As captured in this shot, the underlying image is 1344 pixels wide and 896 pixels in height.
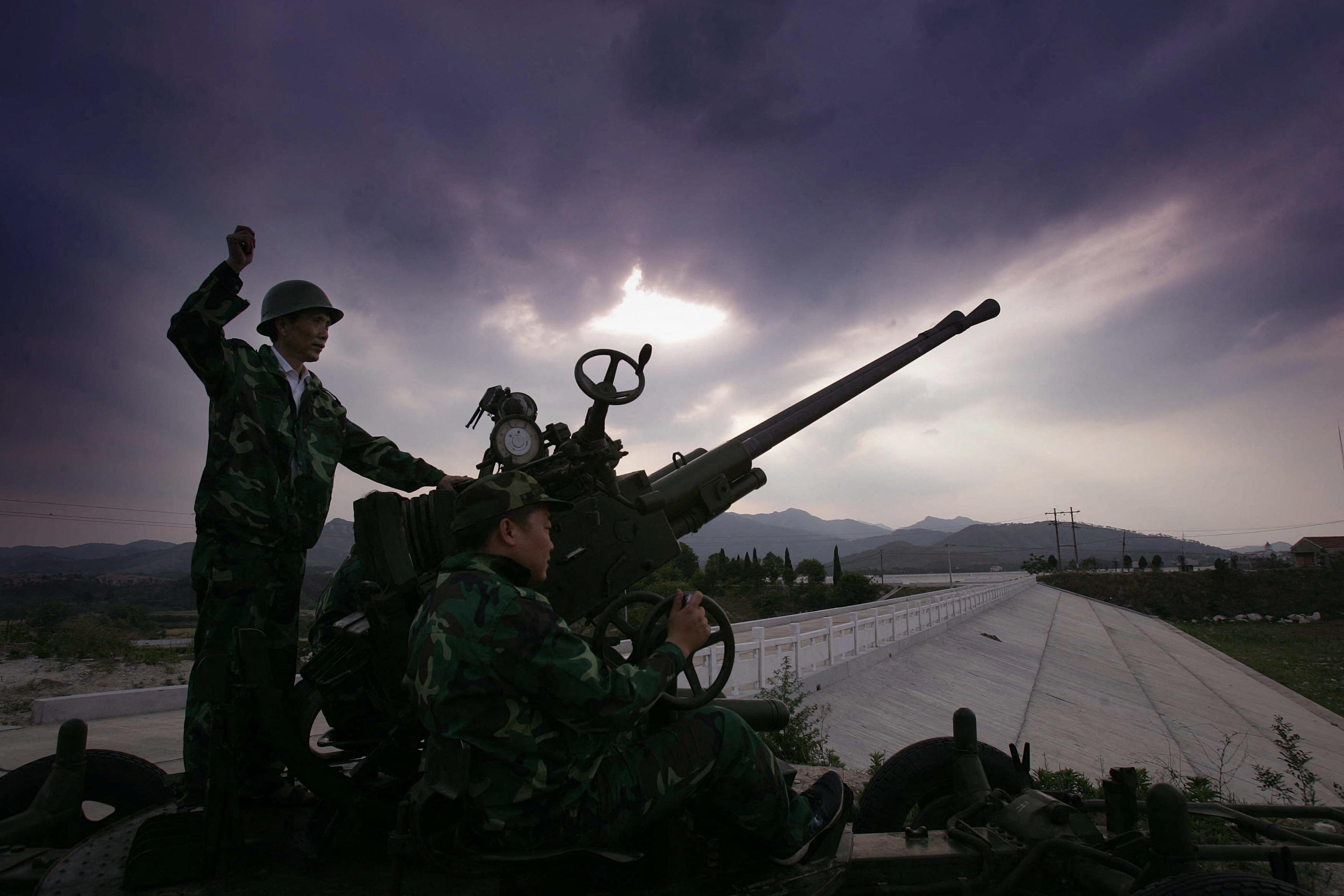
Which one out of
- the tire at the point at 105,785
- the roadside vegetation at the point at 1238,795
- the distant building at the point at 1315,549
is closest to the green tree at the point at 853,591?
the roadside vegetation at the point at 1238,795

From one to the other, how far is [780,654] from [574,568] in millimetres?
8591

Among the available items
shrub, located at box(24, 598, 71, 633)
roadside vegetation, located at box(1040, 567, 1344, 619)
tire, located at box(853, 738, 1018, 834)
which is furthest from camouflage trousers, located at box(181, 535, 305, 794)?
roadside vegetation, located at box(1040, 567, 1344, 619)

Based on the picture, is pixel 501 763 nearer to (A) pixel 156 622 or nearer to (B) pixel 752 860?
(B) pixel 752 860

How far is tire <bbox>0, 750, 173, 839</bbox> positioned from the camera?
3529 mm

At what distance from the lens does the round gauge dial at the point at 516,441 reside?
147 inches

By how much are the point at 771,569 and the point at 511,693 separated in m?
45.2

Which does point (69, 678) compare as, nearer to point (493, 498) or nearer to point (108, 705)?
point (108, 705)

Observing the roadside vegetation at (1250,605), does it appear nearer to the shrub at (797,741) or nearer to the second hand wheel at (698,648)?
the shrub at (797,741)

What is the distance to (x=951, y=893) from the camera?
2807 millimetres

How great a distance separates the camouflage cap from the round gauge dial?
1.22 m

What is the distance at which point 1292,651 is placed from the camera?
33.2m

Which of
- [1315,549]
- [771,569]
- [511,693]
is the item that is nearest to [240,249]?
[511,693]

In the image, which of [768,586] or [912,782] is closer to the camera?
[912,782]

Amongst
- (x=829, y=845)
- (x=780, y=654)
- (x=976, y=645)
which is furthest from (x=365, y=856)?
A: (x=976, y=645)
